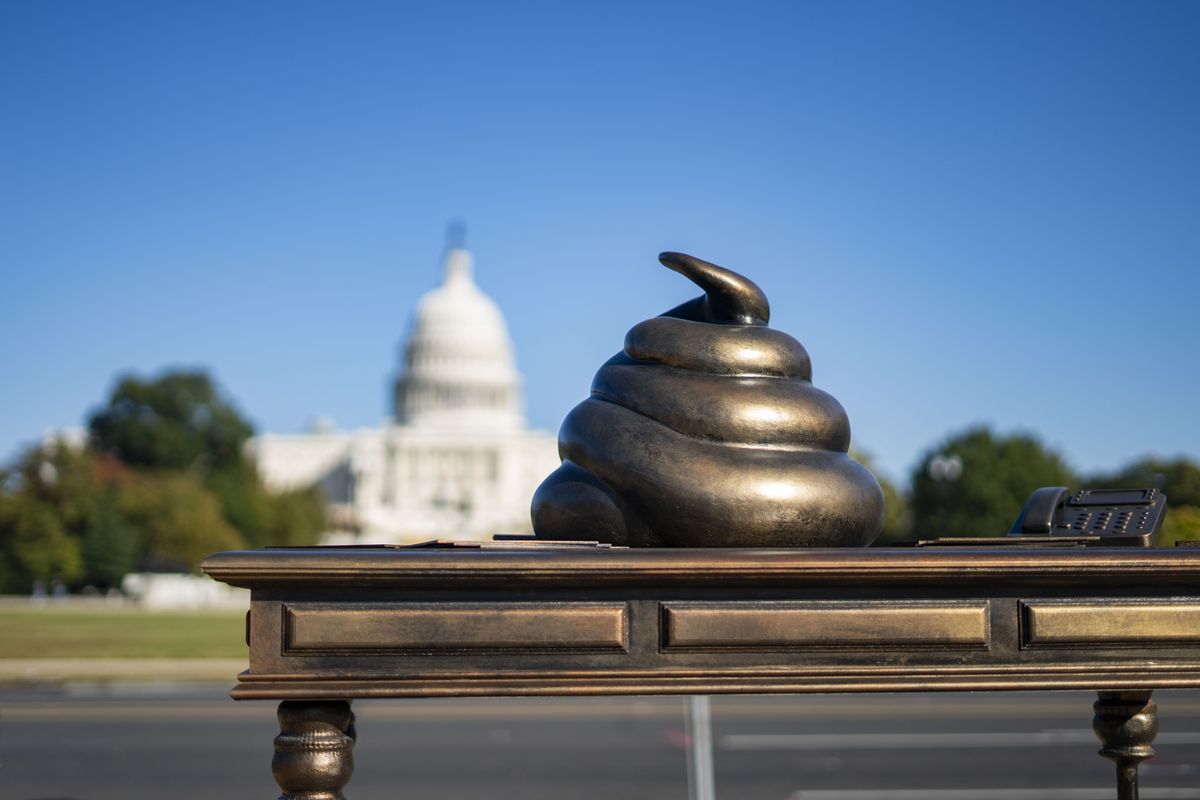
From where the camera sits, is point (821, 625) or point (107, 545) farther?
point (107, 545)

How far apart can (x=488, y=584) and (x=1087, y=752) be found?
Result: 1079 centimetres

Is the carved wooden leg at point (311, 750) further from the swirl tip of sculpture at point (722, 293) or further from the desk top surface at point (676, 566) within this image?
the swirl tip of sculpture at point (722, 293)

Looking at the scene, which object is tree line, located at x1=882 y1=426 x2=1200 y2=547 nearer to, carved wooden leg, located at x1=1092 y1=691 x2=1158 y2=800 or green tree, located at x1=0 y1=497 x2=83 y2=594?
green tree, located at x1=0 y1=497 x2=83 y2=594

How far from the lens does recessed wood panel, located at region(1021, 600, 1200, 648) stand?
3369 mm

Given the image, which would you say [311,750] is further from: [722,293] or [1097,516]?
[1097,516]

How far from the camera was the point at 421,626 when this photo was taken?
3.24 meters

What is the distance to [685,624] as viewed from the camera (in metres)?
3.28

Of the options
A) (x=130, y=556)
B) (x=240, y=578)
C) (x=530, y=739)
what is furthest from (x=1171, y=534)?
(x=130, y=556)

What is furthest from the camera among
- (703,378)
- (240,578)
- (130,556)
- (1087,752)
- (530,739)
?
(130,556)

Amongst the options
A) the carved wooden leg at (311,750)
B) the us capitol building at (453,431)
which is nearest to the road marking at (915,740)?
the carved wooden leg at (311,750)

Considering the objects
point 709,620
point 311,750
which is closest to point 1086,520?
point 709,620

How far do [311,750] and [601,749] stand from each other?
10.0m

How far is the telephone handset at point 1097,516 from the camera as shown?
3834mm

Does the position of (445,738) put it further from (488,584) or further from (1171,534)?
(488,584)
